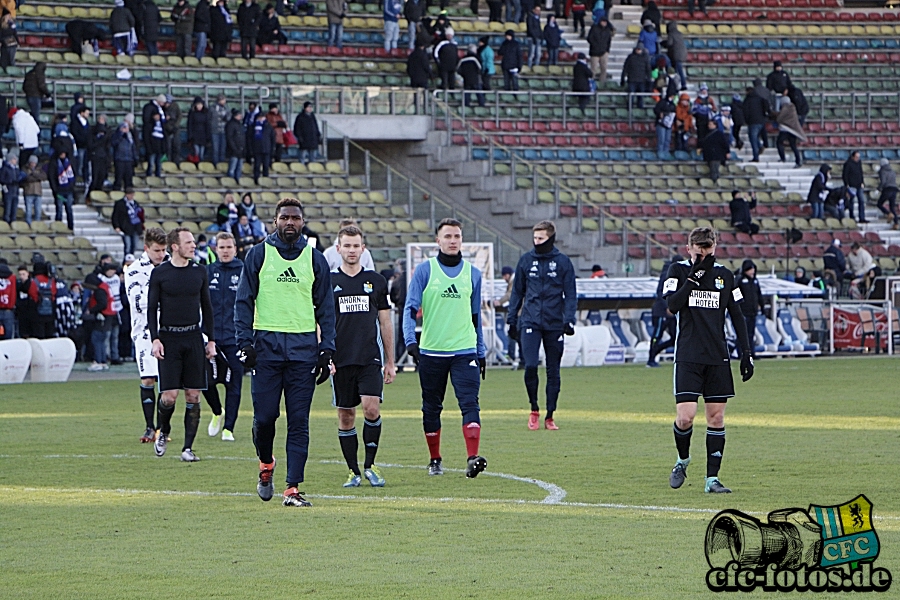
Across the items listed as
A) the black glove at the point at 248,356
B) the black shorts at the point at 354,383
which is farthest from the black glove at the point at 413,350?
the black glove at the point at 248,356

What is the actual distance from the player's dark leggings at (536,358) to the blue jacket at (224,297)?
3.27 meters

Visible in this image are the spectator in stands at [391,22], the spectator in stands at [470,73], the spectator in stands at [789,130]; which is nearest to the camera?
the spectator in stands at [470,73]

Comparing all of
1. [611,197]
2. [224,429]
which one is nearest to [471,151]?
[611,197]

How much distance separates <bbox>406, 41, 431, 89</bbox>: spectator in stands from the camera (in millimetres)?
40406

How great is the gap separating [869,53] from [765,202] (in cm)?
1031

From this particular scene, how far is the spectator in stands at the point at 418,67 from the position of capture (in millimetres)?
40406

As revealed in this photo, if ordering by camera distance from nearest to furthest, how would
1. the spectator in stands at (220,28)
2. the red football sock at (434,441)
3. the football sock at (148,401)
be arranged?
the red football sock at (434,441), the football sock at (148,401), the spectator in stands at (220,28)

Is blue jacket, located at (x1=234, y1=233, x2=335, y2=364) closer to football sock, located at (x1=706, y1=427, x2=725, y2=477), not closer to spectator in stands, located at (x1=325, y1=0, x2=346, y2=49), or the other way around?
football sock, located at (x1=706, y1=427, x2=725, y2=477)

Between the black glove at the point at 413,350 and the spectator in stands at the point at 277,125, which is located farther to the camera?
the spectator in stands at the point at 277,125

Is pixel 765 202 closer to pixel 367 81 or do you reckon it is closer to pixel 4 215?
pixel 367 81

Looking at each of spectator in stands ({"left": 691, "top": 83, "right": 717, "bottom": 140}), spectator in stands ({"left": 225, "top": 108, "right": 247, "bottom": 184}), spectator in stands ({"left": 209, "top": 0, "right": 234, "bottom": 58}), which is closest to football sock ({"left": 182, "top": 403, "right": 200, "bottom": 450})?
spectator in stands ({"left": 225, "top": 108, "right": 247, "bottom": 184})

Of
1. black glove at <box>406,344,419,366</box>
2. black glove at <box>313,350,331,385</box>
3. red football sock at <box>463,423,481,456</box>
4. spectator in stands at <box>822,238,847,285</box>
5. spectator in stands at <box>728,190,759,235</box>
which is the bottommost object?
spectator in stands at <box>822,238,847,285</box>

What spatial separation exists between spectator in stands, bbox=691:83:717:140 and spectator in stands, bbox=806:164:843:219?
10.5ft

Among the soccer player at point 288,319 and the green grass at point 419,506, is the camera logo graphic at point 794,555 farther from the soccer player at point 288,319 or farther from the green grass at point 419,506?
the soccer player at point 288,319
